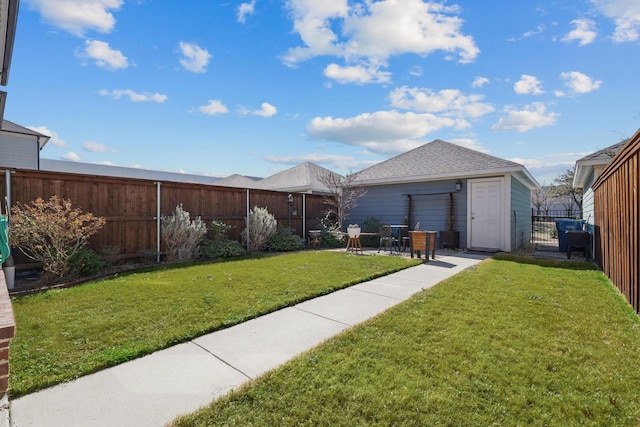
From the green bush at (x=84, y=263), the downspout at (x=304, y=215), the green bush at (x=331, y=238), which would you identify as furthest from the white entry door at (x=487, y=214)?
the green bush at (x=84, y=263)

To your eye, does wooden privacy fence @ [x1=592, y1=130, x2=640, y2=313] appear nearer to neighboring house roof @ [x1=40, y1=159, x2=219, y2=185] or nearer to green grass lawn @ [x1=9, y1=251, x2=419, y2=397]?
green grass lawn @ [x1=9, y1=251, x2=419, y2=397]

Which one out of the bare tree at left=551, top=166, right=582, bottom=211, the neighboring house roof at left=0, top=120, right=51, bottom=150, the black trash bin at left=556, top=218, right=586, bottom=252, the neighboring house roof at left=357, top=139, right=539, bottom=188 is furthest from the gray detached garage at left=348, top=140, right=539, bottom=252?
the neighboring house roof at left=0, top=120, right=51, bottom=150

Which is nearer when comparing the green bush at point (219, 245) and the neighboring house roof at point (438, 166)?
the green bush at point (219, 245)

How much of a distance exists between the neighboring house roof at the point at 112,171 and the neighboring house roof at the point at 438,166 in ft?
37.2

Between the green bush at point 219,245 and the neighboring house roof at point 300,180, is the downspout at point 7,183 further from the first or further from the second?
the neighboring house roof at point 300,180

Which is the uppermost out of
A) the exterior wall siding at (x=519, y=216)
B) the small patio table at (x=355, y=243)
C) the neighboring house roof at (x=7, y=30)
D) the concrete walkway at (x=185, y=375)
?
the neighboring house roof at (x=7, y=30)

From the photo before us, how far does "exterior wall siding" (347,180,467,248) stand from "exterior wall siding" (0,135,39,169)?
46.8ft

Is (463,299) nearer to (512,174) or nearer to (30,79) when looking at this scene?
(512,174)

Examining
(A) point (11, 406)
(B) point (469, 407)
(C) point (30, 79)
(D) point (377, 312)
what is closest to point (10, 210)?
(C) point (30, 79)

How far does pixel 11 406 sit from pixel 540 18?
10.3 metres

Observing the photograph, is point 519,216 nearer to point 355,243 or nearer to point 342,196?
point 355,243

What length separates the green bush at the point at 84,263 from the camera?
18.2 feet

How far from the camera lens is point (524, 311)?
12.2 feet

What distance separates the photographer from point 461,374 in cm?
229
